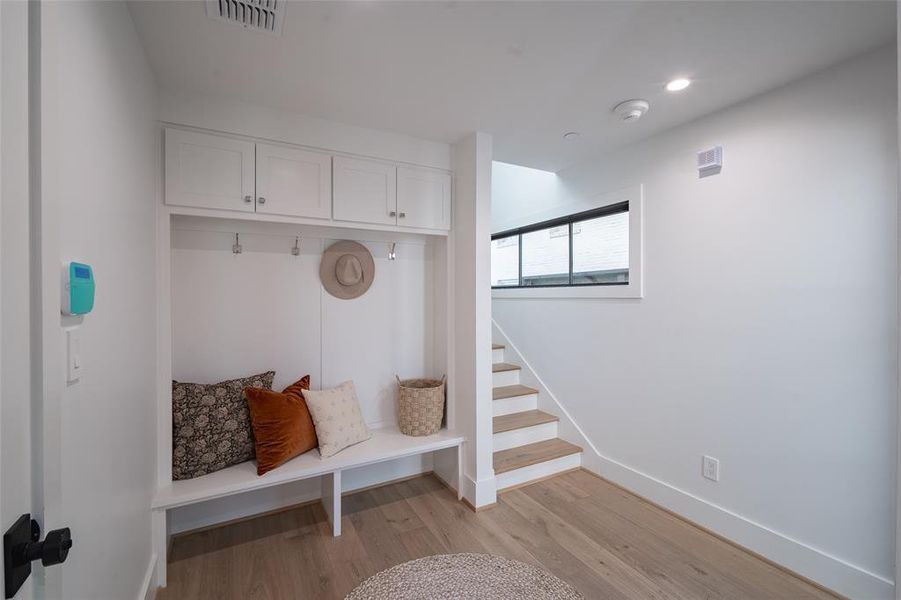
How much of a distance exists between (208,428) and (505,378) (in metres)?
2.40

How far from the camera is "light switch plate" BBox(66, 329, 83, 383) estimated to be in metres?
0.91

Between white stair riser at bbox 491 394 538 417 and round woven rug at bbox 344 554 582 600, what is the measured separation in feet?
4.41

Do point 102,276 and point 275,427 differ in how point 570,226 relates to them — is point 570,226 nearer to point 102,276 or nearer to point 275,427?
point 275,427

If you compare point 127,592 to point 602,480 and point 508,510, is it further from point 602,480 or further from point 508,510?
point 602,480

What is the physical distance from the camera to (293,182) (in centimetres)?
218

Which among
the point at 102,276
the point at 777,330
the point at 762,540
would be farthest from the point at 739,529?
the point at 102,276

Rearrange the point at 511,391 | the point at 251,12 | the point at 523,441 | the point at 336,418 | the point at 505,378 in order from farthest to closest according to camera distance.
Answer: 1. the point at 505,378
2. the point at 511,391
3. the point at 523,441
4. the point at 336,418
5. the point at 251,12

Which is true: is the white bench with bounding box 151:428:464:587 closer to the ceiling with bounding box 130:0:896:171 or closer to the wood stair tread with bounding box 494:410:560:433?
the wood stair tread with bounding box 494:410:560:433

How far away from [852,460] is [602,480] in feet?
4.74

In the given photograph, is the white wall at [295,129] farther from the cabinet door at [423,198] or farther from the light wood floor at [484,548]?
the light wood floor at [484,548]

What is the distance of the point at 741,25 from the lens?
152 cm

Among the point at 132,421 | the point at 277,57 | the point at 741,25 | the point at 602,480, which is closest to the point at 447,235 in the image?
the point at 277,57

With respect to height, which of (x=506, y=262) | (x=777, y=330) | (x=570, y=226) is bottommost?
(x=777, y=330)

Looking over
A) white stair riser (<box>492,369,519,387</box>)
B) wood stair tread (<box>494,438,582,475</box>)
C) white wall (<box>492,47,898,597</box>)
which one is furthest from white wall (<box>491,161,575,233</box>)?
wood stair tread (<box>494,438,582,475</box>)
